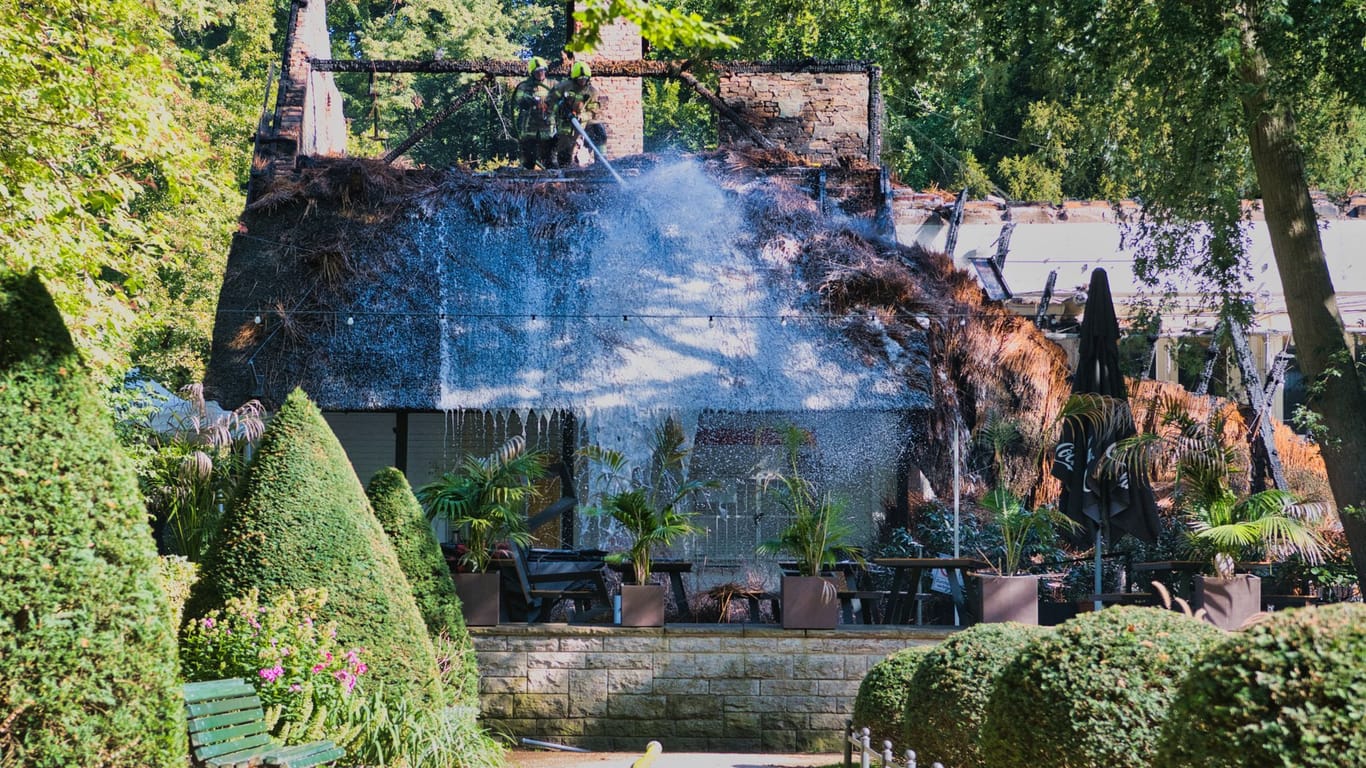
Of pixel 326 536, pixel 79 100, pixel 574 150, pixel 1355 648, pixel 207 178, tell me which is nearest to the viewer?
pixel 1355 648

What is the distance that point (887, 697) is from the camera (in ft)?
29.8

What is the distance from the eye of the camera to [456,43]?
33906 mm

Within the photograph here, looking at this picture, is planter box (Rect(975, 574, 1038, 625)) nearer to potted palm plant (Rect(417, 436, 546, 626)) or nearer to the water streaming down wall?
the water streaming down wall

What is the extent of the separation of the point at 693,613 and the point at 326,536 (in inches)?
209

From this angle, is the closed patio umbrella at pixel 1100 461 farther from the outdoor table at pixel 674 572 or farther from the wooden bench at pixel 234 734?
the wooden bench at pixel 234 734

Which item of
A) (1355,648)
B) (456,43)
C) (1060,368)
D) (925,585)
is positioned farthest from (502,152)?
(1355,648)

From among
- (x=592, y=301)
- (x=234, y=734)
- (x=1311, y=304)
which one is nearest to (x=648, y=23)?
(x=234, y=734)

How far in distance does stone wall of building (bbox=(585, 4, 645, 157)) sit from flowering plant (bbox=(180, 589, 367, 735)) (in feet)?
45.1

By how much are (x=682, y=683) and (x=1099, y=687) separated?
5.98 meters

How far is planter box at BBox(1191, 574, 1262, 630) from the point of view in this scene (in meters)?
10.9

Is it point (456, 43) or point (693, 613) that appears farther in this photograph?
point (456, 43)

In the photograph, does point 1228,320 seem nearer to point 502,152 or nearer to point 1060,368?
point 1060,368

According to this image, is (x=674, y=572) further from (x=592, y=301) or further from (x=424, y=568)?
(x=592, y=301)

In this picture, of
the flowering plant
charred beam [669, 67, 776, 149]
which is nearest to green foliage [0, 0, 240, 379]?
the flowering plant
